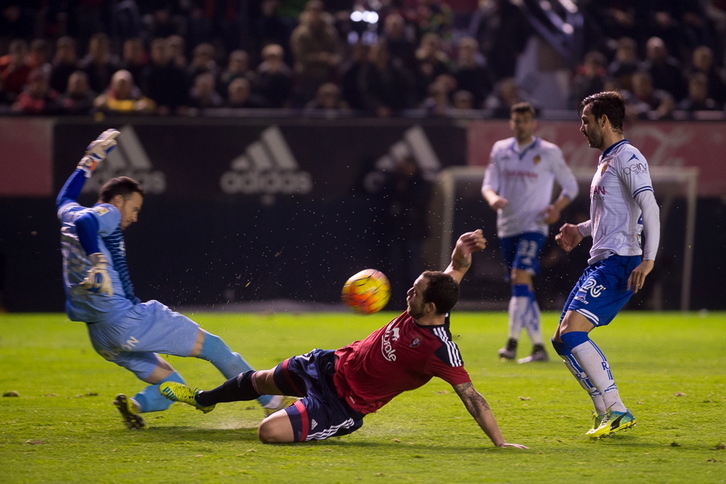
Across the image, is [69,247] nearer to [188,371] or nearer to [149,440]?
[149,440]

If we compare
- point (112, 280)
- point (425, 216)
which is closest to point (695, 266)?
point (425, 216)

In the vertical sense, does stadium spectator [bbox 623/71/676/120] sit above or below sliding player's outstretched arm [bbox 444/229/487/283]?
above

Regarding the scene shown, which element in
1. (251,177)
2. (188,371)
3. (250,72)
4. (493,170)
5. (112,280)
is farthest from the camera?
(250,72)

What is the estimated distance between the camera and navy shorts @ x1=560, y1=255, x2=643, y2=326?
19.4ft

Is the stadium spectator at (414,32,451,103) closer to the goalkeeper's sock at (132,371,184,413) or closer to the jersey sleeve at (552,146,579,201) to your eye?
the jersey sleeve at (552,146,579,201)

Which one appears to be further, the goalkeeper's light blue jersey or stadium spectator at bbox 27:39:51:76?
stadium spectator at bbox 27:39:51:76

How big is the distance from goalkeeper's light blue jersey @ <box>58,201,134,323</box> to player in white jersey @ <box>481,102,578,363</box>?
14.3ft

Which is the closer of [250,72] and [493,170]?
[493,170]

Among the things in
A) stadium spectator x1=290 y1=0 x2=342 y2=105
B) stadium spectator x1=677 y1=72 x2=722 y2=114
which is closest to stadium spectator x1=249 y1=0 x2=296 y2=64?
stadium spectator x1=290 y1=0 x2=342 y2=105

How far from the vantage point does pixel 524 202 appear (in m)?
9.84

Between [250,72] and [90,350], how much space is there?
6.16 metres

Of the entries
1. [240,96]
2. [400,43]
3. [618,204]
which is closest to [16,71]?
[240,96]

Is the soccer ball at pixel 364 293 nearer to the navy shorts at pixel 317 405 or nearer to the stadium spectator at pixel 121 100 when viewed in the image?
the navy shorts at pixel 317 405

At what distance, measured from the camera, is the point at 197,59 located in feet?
48.9
